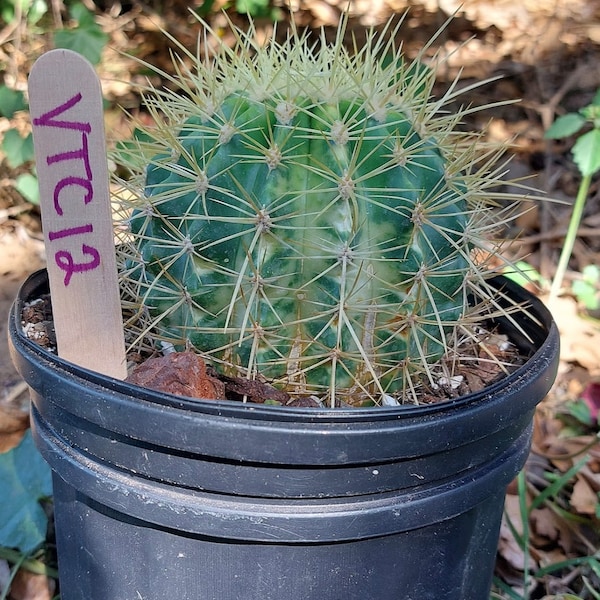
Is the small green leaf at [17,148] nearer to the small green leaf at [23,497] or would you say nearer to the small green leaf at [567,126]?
the small green leaf at [23,497]

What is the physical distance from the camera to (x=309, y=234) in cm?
73

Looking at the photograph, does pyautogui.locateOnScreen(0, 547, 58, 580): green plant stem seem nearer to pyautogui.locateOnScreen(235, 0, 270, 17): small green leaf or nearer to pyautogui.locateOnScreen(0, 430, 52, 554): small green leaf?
pyautogui.locateOnScreen(0, 430, 52, 554): small green leaf

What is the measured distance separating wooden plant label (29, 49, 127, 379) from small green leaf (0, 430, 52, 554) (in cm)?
52

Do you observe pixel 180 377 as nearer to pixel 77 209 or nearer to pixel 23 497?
pixel 77 209

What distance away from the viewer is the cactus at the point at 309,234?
72 cm

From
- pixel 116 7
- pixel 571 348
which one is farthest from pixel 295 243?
pixel 116 7

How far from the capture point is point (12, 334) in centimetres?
77

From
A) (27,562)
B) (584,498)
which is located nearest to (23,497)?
(27,562)

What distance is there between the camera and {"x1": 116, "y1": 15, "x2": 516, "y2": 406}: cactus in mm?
725

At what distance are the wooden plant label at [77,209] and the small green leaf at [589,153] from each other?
127 cm

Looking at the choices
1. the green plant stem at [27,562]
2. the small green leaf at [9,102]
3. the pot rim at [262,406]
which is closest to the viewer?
the pot rim at [262,406]

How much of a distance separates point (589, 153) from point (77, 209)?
1.33 m

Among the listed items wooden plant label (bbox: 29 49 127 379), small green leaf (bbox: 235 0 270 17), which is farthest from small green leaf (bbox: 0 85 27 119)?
wooden plant label (bbox: 29 49 127 379)

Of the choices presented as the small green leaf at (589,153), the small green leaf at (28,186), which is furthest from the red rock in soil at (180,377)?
the small green leaf at (28,186)
